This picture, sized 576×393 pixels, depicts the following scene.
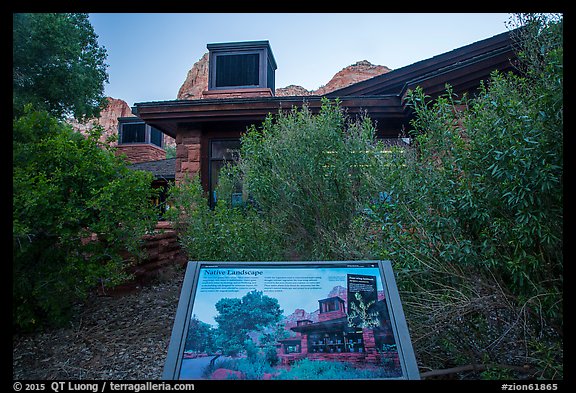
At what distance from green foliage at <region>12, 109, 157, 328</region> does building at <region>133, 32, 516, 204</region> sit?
2.11 metres

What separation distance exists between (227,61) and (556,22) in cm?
866

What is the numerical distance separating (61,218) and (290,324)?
3344mm

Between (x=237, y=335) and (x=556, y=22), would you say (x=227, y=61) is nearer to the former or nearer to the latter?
(x=556, y=22)

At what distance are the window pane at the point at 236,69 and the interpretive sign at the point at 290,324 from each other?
8.64 meters

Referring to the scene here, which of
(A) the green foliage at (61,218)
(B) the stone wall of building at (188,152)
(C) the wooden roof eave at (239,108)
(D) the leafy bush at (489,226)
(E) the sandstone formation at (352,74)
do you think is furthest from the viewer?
(E) the sandstone formation at (352,74)

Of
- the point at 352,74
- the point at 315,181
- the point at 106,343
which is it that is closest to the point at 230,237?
the point at 315,181

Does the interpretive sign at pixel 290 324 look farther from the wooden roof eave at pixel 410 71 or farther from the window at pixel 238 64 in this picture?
the window at pixel 238 64

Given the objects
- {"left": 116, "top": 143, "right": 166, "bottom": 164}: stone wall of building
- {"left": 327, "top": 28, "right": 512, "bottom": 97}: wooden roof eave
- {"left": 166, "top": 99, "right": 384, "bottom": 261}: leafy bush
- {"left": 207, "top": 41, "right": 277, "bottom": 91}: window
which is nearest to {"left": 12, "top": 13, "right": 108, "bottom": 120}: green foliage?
{"left": 116, "top": 143, "right": 166, "bottom": 164}: stone wall of building

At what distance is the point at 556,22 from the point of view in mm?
3188

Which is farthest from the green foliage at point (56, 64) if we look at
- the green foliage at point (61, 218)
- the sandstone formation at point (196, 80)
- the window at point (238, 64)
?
the sandstone formation at point (196, 80)

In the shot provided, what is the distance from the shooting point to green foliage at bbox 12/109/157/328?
4.25m

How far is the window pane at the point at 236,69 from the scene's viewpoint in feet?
34.1

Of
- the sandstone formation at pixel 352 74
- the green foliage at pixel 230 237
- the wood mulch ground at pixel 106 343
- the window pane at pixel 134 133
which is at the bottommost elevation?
the wood mulch ground at pixel 106 343

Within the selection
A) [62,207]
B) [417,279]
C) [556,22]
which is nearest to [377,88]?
[556,22]
